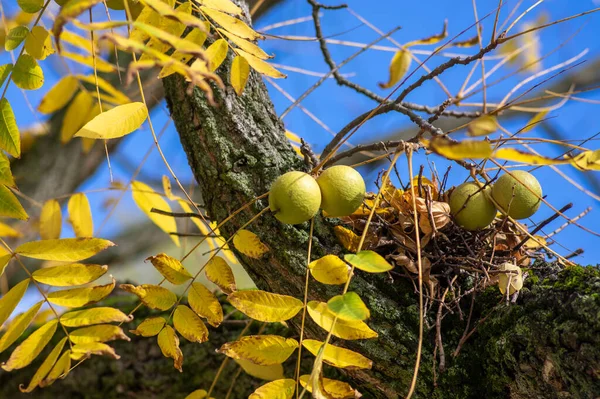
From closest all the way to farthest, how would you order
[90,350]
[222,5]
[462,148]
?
1. [462,148]
2. [90,350]
3. [222,5]

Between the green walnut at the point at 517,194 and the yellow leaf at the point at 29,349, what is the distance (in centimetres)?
93

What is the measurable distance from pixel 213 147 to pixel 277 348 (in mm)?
504

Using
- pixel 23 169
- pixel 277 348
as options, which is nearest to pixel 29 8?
pixel 277 348

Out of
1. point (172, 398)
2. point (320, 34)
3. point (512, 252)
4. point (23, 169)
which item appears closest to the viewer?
point (512, 252)

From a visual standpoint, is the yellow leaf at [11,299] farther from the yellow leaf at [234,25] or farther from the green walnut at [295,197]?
the yellow leaf at [234,25]

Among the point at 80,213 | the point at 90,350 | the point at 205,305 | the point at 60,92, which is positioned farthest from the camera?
the point at 60,92

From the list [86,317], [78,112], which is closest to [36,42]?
[86,317]

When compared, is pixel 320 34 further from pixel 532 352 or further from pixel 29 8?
pixel 532 352

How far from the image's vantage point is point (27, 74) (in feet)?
3.51

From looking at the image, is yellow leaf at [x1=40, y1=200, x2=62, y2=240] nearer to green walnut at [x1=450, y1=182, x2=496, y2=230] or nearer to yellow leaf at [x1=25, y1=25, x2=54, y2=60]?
yellow leaf at [x1=25, y1=25, x2=54, y2=60]

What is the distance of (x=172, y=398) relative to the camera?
1.71m

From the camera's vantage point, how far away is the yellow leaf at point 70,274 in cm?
102

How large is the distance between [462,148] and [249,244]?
0.51 meters

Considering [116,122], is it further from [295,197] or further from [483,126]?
[483,126]
